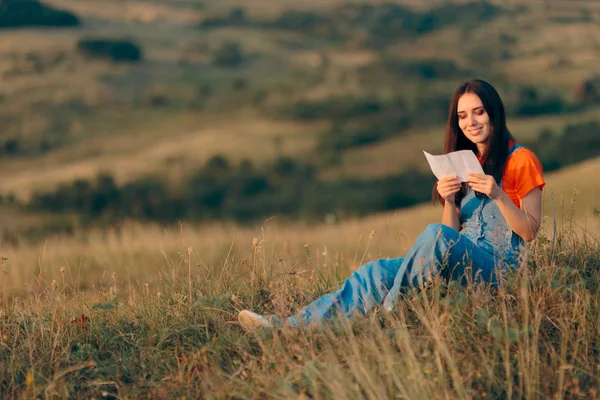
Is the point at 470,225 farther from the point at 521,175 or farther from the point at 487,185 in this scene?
the point at 487,185

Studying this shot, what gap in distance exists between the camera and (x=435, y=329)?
428 centimetres

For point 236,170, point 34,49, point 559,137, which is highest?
point 34,49

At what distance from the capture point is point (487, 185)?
15.8ft

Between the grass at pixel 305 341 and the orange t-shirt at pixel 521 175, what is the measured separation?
429 millimetres

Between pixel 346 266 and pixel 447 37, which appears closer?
pixel 346 266

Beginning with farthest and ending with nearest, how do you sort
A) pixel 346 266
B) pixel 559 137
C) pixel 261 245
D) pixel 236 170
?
pixel 236 170, pixel 559 137, pixel 346 266, pixel 261 245

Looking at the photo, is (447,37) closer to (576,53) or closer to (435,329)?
(576,53)

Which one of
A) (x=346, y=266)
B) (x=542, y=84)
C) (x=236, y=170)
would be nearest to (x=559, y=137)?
(x=542, y=84)

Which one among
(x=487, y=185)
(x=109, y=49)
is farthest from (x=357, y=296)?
(x=109, y=49)

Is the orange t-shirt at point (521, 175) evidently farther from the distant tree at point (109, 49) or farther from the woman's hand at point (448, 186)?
the distant tree at point (109, 49)

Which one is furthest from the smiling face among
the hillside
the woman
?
the hillside

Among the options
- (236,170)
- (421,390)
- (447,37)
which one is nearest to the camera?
(421,390)

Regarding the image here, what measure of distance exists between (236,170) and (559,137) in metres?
19.2

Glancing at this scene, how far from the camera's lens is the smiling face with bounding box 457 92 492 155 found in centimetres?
532
